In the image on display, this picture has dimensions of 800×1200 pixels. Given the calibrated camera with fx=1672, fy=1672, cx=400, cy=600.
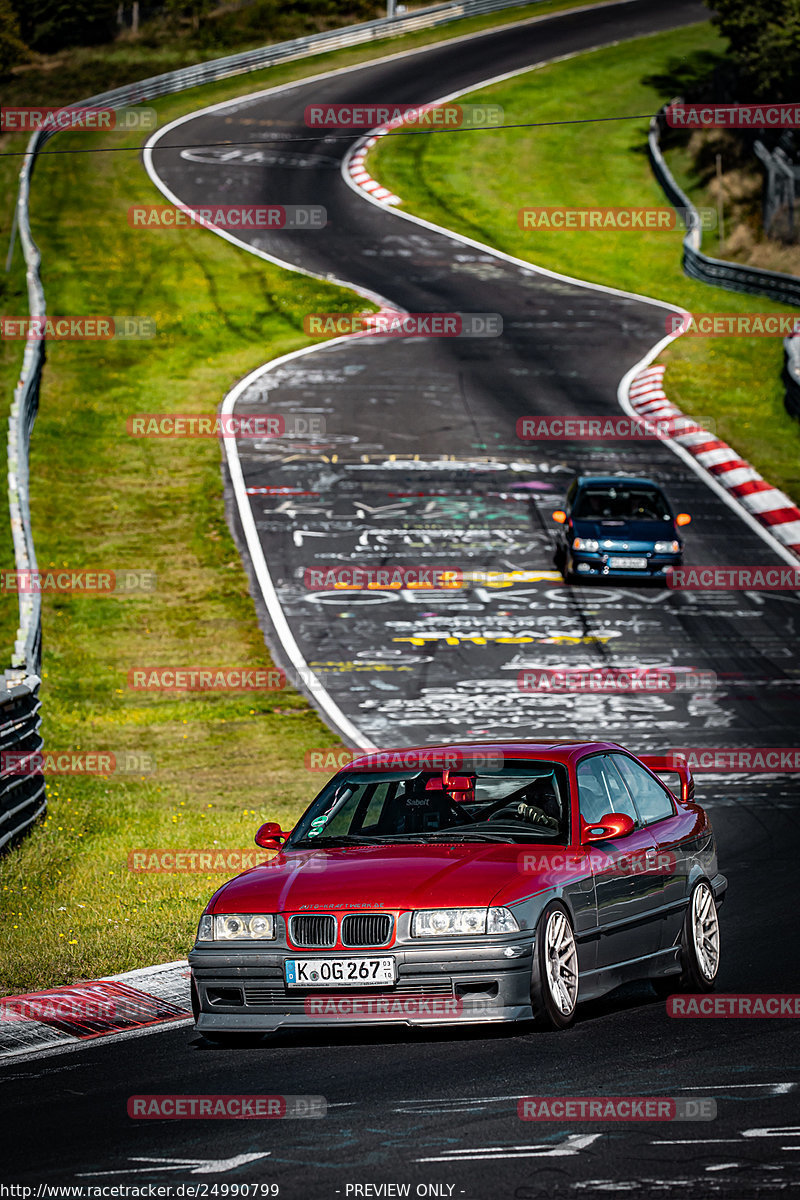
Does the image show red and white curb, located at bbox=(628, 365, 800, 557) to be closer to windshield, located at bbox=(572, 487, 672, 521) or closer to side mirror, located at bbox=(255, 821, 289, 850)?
windshield, located at bbox=(572, 487, 672, 521)

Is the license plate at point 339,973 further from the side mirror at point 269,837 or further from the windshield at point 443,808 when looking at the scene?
the side mirror at point 269,837

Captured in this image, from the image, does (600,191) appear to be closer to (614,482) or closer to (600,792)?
(614,482)

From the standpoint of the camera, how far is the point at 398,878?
7762mm

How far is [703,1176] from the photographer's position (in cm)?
555

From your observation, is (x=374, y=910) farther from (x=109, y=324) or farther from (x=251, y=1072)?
(x=109, y=324)

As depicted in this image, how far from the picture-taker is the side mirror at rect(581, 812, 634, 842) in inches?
328

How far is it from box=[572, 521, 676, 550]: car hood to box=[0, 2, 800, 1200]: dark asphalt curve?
0.84m

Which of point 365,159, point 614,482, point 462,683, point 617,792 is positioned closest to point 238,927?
point 617,792

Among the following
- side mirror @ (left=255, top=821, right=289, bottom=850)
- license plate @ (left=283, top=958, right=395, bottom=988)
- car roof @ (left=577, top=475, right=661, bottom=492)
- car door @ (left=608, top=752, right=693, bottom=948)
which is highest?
license plate @ (left=283, top=958, right=395, bottom=988)

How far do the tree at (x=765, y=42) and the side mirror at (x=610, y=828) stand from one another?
4578 cm

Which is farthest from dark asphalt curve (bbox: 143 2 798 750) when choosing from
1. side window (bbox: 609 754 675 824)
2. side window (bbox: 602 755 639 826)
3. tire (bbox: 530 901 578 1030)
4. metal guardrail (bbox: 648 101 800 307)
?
tire (bbox: 530 901 578 1030)

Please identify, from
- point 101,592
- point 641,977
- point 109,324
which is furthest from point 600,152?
point 641,977

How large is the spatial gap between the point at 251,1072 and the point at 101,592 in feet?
59.4

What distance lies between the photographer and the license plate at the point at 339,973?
747 centimetres
